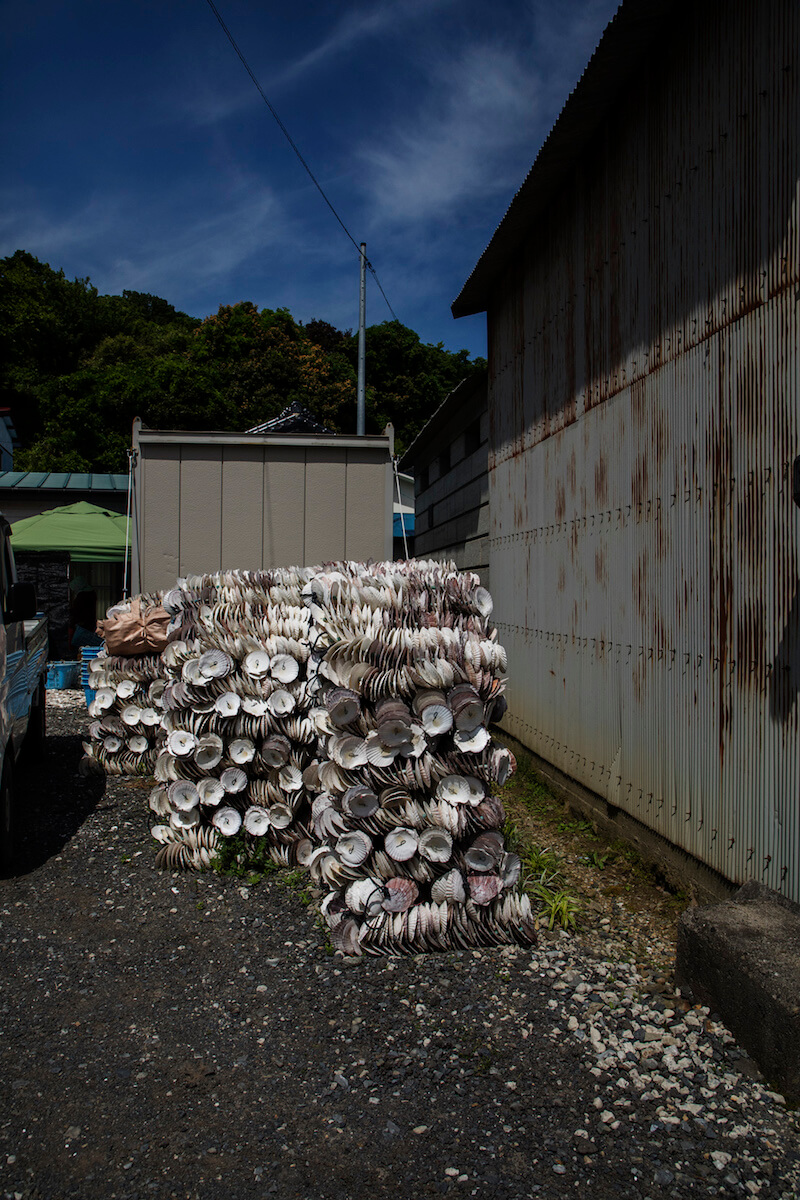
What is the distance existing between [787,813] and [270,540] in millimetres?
5233

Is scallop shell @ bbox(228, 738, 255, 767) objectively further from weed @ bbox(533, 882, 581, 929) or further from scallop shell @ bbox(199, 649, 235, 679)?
weed @ bbox(533, 882, 581, 929)

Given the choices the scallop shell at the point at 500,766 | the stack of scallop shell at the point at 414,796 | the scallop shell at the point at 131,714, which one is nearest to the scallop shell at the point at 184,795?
the stack of scallop shell at the point at 414,796

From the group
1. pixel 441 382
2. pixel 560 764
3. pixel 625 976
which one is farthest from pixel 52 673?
pixel 441 382

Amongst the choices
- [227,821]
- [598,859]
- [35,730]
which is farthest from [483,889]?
[35,730]

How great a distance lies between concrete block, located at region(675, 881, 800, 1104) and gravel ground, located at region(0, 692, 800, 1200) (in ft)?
0.26

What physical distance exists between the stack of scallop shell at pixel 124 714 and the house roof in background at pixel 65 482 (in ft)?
40.4

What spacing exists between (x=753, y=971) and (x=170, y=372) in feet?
95.5

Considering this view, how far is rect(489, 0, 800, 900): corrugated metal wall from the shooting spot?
331cm

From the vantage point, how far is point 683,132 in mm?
4125

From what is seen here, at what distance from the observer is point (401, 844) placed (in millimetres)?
3652

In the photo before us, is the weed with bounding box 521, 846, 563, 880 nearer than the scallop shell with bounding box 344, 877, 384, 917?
No

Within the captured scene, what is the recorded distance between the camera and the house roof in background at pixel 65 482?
18.1m

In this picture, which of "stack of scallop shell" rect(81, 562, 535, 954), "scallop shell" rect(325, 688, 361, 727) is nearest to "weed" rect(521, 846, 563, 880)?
"stack of scallop shell" rect(81, 562, 535, 954)

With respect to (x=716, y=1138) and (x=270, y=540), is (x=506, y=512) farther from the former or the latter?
(x=716, y=1138)
